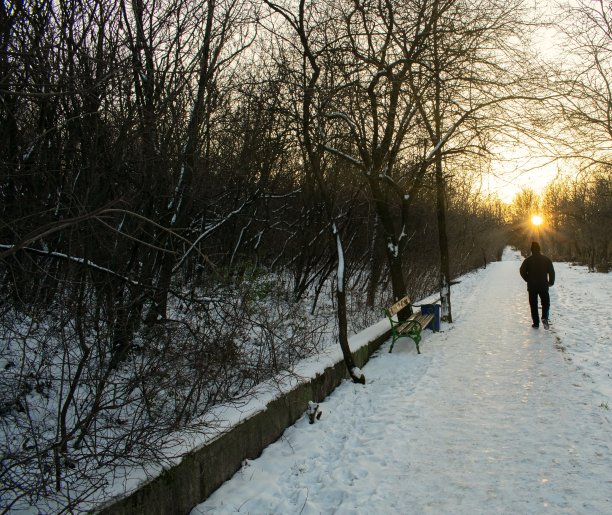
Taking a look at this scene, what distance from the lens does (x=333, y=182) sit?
41.5 ft

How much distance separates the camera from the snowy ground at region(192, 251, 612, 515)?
11.7ft

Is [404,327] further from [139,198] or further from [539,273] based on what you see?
[139,198]

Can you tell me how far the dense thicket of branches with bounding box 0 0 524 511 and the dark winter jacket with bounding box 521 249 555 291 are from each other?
8.71 ft

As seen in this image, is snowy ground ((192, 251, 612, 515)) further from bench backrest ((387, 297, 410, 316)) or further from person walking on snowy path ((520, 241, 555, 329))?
person walking on snowy path ((520, 241, 555, 329))

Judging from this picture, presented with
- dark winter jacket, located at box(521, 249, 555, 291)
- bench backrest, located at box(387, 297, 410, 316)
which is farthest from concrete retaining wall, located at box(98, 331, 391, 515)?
dark winter jacket, located at box(521, 249, 555, 291)

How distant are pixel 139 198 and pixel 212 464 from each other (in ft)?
14.3

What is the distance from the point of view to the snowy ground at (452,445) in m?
3.58

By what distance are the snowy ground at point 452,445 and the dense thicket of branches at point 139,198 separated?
918mm

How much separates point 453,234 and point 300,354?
23.8m

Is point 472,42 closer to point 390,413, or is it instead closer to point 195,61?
point 195,61

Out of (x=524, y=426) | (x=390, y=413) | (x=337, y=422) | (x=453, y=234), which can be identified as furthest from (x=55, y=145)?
(x=453, y=234)

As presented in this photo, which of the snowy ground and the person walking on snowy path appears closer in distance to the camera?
the snowy ground

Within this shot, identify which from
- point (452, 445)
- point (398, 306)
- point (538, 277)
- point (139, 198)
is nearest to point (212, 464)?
point (452, 445)

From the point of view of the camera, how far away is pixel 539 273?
1021cm
